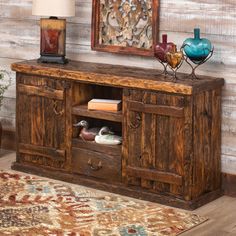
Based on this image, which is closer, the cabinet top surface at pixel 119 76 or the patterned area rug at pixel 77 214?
the patterned area rug at pixel 77 214

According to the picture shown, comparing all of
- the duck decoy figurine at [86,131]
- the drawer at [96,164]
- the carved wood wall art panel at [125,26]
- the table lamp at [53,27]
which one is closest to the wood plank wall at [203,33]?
the carved wood wall art panel at [125,26]

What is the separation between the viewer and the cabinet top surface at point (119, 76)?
5074mm

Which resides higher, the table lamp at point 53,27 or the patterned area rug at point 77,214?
the table lamp at point 53,27

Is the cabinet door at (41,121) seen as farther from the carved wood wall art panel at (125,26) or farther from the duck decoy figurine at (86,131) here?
the carved wood wall art panel at (125,26)

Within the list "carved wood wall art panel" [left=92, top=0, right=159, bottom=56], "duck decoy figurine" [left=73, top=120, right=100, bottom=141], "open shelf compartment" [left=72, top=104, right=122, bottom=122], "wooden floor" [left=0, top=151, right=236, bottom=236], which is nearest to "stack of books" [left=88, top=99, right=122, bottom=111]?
"open shelf compartment" [left=72, top=104, right=122, bottom=122]

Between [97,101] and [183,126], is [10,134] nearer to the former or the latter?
[97,101]

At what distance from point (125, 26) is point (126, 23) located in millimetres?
23

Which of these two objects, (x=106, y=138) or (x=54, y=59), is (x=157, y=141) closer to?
(x=106, y=138)

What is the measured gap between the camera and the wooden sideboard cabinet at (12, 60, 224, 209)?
201 inches

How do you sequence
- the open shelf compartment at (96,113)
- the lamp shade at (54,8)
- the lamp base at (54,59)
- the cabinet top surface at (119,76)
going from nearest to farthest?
the cabinet top surface at (119,76)
the open shelf compartment at (96,113)
the lamp shade at (54,8)
the lamp base at (54,59)

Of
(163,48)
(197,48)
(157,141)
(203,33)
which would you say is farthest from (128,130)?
(203,33)

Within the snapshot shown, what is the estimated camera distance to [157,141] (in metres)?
5.20

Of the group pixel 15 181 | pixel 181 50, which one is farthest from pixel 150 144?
pixel 15 181

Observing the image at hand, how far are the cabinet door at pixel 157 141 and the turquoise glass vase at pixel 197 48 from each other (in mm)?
313
